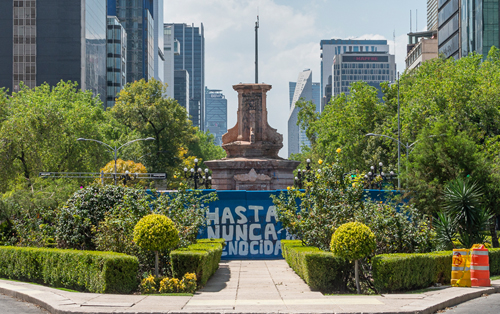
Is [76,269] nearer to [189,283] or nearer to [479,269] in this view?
[189,283]

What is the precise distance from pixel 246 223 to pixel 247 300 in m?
8.74

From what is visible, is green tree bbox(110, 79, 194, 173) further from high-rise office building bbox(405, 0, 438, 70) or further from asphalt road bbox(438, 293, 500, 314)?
high-rise office building bbox(405, 0, 438, 70)

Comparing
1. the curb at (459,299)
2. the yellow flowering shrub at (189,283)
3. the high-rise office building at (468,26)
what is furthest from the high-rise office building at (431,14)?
the yellow flowering shrub at (189,283)

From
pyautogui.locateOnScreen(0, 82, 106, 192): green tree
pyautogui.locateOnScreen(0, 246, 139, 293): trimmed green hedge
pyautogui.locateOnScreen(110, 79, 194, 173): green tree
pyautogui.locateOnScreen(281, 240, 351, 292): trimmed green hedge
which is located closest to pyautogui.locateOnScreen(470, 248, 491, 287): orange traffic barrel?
pyautogui.locateOnScreen(281, 240, 351, 292): trimmed green hedge

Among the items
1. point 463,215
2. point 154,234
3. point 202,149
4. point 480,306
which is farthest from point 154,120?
point 480,306

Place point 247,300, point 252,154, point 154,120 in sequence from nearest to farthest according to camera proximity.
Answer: point 247,300, point 252,154, point 154,120

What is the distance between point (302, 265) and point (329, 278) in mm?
1055

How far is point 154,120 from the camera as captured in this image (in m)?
58.8

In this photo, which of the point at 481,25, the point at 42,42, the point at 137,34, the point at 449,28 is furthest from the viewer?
the point at 137,34

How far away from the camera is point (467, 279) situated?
52.3 feet

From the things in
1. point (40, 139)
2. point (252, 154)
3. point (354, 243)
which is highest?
point (40, 139)

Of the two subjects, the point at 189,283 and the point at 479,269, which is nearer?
the point at 189,283

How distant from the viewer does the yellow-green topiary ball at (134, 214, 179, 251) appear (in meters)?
15.0

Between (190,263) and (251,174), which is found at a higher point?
(251,174)
